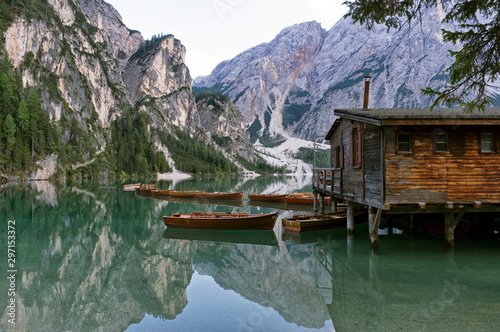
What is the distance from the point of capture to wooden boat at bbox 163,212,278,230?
22.0 m

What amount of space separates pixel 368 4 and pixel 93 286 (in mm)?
13155

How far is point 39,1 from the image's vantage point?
485 ft

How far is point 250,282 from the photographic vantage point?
1284 cm

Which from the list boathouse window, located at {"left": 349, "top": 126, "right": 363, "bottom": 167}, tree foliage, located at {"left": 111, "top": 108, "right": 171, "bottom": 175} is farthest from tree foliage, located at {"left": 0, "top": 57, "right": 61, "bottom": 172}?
boathouse window, located at {"left": 349, "top": 126, "right": 363, "bottom": 167}

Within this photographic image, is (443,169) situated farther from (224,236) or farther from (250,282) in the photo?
(224,236)

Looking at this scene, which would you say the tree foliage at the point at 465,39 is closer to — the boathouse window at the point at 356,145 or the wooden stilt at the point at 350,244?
the boathouse window at the point at 356,145

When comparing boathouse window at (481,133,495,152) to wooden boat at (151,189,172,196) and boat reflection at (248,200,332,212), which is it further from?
wooden boat at (151,189,172,196)

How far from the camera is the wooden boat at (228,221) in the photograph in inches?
866

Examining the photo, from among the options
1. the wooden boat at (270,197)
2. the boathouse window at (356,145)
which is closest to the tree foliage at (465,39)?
the boathouse window at (356,145)

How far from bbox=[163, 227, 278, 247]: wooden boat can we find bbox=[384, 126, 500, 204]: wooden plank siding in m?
7.98

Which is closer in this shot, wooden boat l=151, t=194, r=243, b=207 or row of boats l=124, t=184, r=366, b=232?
row of boats l=124, t=184, r=366, b=232

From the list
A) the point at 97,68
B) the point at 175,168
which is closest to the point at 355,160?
the point at 175,168

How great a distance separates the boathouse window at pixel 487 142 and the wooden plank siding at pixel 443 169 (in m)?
0.20

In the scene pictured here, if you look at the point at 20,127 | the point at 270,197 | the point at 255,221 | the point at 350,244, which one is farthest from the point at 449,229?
the point at 20,127
